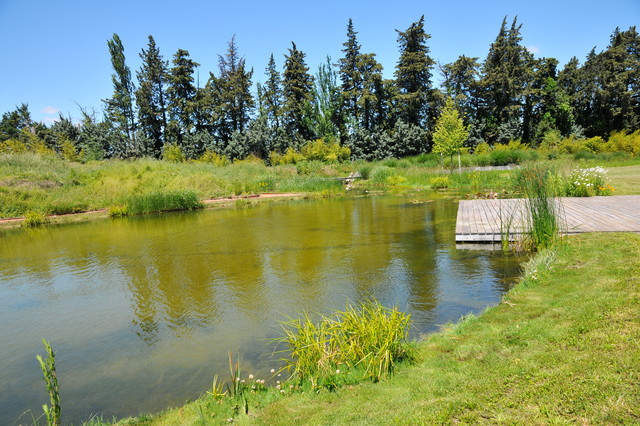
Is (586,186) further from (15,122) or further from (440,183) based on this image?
(15,122)

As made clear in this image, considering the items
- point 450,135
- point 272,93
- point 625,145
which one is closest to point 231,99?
point 272,93

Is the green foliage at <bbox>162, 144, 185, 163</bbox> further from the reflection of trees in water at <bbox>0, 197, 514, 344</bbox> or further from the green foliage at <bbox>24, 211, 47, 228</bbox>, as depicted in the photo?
the reflection of trees in water at <bbox>0, 197, 514, 344</bbox>

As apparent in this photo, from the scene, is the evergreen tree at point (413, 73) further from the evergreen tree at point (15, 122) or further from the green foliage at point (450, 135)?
the evergreen tree at point (15, 122)

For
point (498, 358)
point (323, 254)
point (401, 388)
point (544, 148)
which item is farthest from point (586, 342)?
point (544, 148)

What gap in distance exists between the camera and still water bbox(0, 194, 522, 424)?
14.0 feet

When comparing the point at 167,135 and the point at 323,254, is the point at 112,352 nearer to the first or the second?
the point at 323,254

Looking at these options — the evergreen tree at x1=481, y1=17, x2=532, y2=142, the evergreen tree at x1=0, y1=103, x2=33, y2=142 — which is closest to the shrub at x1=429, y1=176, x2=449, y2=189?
the evergreen tree at x1=481, y1=17, x2=532, y2=142

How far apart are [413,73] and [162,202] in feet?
116

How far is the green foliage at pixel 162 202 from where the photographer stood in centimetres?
2044

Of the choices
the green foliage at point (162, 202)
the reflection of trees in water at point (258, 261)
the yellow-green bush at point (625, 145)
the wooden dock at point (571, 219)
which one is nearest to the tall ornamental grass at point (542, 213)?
the wooden dock at point (571, 219)

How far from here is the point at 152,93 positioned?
4759 centimetres

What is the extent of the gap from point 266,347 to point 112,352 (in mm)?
2093

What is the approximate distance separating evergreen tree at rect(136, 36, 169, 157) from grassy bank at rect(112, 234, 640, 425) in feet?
162

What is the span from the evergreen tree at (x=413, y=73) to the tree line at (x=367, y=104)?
12cm
